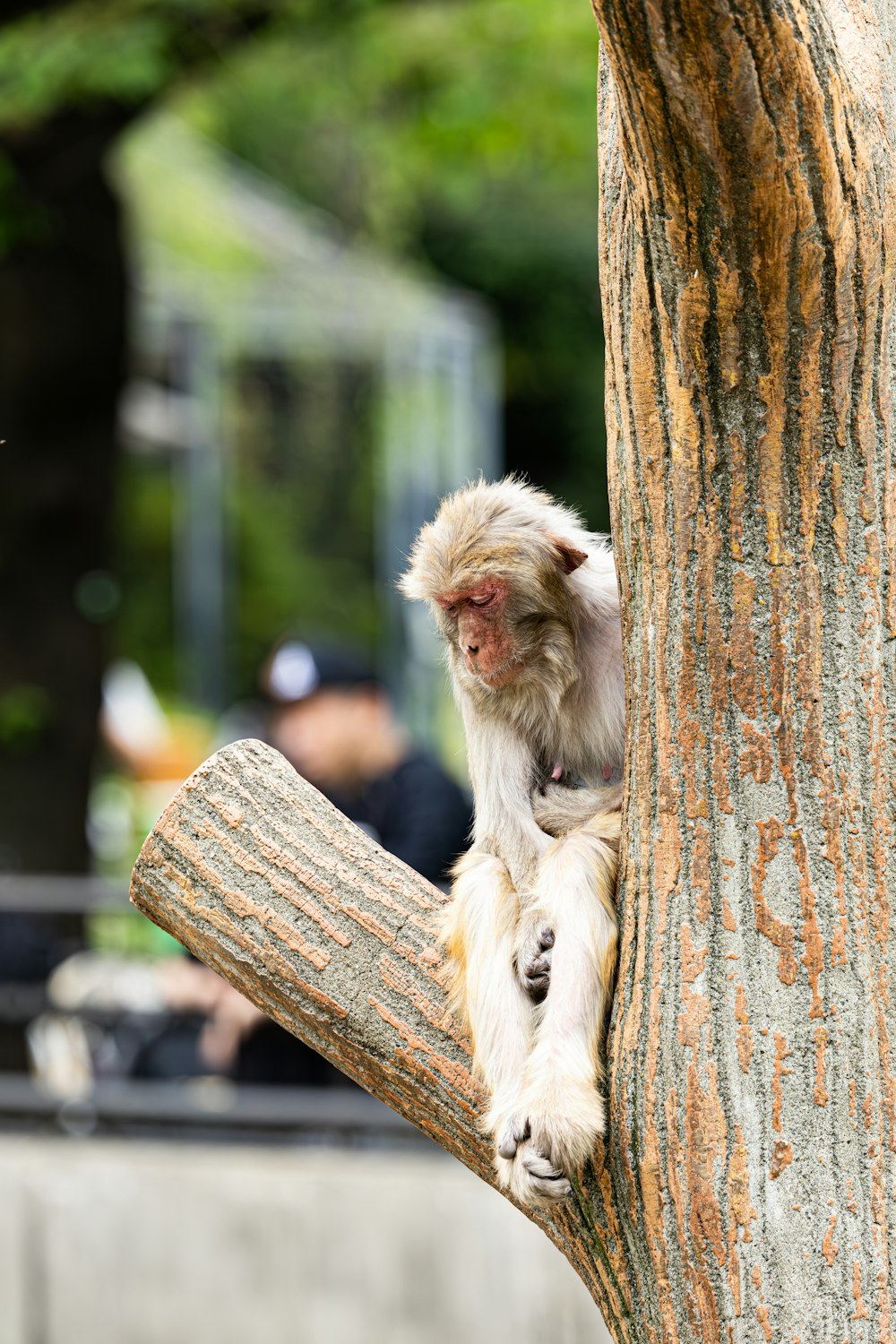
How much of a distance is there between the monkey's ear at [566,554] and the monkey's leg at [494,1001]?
2.34 ft

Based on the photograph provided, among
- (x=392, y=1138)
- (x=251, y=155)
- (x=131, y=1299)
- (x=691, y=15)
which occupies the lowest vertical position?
(x=131, y=1299)

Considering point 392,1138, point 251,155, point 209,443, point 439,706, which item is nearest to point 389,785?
point 392,1138

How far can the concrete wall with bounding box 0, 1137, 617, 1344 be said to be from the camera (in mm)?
6066

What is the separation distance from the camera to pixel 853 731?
2404mm

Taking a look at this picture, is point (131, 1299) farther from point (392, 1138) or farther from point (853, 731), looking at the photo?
point (853, 731)

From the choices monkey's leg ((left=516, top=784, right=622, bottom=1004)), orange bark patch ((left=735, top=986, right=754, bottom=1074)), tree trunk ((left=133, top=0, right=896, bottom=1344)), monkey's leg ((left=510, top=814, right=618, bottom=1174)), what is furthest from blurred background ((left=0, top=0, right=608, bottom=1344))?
orange bark patch ((left=735, top=986, right=754, bottom=1074))

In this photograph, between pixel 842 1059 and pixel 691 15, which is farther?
pixel 842 1059

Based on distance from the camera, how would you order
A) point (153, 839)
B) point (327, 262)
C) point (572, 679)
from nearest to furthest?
1. point (153, 839)
2. point (572, 679)
3. point (327, 262)

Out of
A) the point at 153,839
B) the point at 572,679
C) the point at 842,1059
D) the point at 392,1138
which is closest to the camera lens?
the point at 842,1059

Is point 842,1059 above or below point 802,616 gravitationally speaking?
below

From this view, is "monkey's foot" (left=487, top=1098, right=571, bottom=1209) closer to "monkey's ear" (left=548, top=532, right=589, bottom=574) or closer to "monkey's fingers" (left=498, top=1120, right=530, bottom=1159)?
"monkey's fingers" (left=498, top=1120, right=530, bottom=1159)

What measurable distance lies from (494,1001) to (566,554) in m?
0.96

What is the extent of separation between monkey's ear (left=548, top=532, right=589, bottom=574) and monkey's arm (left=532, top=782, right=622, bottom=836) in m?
0.44

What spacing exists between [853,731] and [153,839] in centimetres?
121
